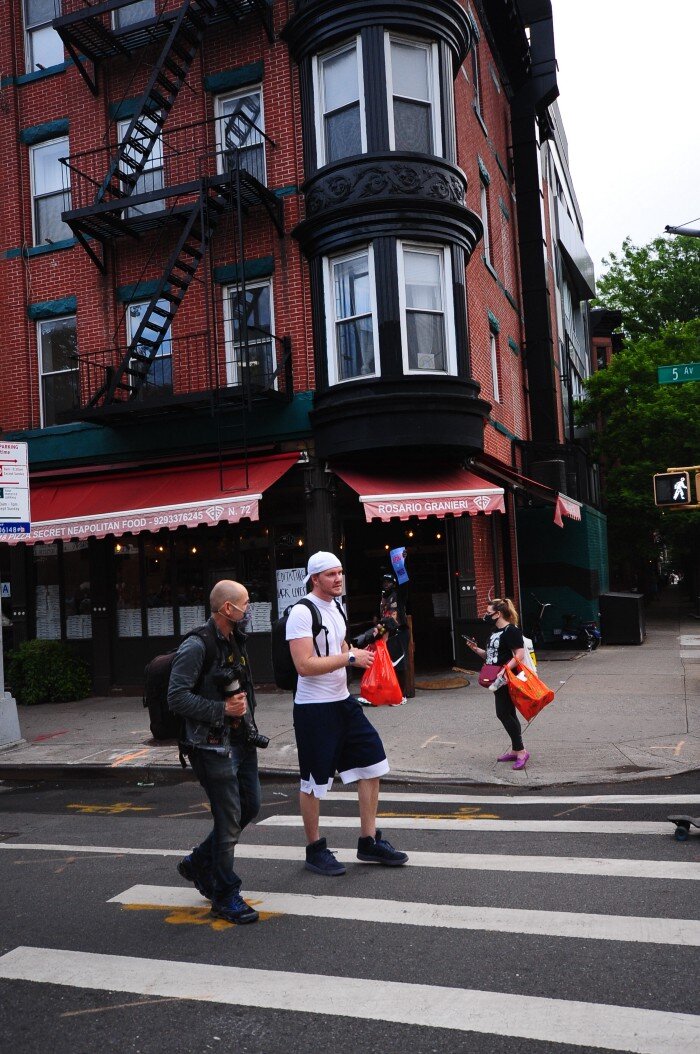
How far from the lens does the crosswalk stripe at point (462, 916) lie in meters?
4.36

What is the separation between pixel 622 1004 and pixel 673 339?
30.9 meters

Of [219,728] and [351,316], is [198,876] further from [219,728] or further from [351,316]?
[351,316]

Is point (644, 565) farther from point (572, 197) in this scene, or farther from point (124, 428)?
point (124, 428)

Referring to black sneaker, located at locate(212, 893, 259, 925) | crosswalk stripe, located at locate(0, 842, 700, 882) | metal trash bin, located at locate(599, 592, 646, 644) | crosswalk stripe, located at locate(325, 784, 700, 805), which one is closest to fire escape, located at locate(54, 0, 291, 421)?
crosswalk stripe, located at locate(325, 784, 700, 805)

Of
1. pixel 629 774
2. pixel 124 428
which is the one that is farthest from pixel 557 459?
pixel 629 774

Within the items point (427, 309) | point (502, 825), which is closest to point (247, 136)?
point (427, 309)

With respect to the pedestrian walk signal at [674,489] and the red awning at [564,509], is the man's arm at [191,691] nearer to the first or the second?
the pedestrian walk signal at [674,489]

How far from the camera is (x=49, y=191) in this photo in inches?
651

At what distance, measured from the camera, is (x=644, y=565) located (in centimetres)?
4322

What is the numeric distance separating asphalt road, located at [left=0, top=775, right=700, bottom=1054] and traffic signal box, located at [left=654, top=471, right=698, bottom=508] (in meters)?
4.38

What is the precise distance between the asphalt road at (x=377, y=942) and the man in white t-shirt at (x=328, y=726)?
0.21 meters

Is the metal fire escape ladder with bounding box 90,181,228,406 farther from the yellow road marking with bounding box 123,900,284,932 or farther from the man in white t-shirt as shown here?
the yellow road marking with bounding box 123,900,284,932

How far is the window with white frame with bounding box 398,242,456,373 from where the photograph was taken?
13953 millimetres

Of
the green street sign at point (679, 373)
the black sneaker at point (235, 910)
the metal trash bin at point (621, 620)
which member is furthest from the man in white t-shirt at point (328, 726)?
the metal trash bin at point (621, 620)
